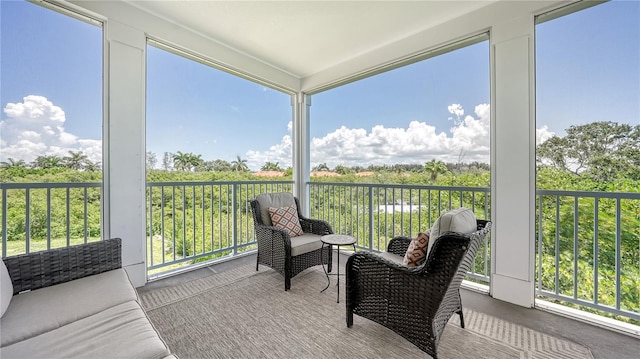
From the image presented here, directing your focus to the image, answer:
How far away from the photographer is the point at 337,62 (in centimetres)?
377

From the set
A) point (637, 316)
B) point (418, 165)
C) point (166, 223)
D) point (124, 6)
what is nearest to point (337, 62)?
point (418, 165)

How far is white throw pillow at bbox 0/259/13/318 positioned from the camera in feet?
3.85

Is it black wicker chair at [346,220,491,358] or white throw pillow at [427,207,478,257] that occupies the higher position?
white throw pillow at [427,207,478,257]

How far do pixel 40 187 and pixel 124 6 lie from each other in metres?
1.89

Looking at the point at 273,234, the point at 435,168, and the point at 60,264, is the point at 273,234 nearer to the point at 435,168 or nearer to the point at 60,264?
the point at 60,264

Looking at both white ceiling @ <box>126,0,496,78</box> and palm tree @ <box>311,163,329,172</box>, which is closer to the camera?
white ceiling @ <box>126,0,496,78</box>

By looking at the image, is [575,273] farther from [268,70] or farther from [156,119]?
[156,119]

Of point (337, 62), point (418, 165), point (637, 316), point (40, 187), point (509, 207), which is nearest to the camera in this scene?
point (637, 316)

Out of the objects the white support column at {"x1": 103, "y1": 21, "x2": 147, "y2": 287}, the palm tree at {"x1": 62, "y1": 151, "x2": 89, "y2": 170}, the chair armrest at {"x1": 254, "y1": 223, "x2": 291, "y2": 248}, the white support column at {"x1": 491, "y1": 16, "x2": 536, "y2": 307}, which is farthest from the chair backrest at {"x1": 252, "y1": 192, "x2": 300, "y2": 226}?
the white support column at {"x1": 491, "y1": 16, "x2": 536, "y2": 307}

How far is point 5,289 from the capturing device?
4.06ft

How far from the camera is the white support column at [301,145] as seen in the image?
4.38 metres

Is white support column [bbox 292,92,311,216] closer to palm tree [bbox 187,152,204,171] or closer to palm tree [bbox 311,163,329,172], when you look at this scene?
palm tree [bbox 311,163,329,172]

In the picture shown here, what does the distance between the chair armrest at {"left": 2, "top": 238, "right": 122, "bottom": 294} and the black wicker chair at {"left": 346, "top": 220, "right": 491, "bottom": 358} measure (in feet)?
5.80

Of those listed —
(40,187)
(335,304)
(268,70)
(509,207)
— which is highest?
(268,70)
